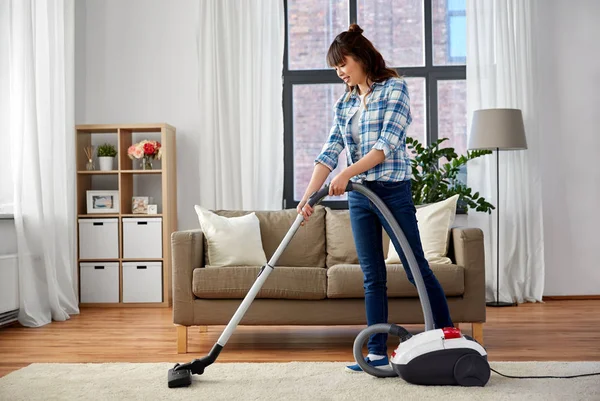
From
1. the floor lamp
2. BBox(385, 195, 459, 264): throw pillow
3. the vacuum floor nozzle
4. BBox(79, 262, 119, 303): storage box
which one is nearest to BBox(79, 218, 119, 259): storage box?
BBox(79, 262, 119, 303): storage box

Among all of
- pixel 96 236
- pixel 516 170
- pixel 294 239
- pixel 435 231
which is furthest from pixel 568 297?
pixel 96 236

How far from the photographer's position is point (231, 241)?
3861 millimetres

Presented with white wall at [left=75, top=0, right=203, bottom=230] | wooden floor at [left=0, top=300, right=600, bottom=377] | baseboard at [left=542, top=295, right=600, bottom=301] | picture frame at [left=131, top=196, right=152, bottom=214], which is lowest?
baseboard at [left=542, top=295, right=600, bottom=301]

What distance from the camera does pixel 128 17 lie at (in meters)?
5.82

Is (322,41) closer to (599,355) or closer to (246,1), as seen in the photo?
(246,1)

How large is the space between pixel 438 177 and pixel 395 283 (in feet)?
5.97

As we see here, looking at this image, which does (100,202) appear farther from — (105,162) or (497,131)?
(497,131)

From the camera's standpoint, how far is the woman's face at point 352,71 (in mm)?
2902

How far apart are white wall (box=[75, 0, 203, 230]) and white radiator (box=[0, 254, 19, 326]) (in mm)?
1515

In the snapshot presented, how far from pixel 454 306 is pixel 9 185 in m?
2.99

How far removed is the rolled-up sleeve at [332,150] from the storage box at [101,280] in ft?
9.38

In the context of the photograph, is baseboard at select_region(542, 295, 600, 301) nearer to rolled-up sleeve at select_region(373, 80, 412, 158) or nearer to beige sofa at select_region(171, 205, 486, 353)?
beige sofa at select_region(171, 205, 486, 353)

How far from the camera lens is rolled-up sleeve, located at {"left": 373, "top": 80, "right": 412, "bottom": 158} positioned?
2.81m

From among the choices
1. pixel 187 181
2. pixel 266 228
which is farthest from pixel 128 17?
pixel 266 228
